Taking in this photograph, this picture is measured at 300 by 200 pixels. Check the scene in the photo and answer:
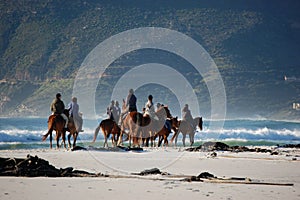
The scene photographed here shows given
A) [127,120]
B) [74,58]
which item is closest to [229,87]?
[74,58]

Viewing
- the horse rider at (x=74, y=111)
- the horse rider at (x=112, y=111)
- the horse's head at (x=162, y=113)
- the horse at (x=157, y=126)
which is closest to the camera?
the horse rider at (x=74, y=111)

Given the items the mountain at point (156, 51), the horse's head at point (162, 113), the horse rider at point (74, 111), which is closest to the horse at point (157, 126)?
the horse's head at point (162, 113)

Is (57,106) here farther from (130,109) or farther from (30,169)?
(30,169)

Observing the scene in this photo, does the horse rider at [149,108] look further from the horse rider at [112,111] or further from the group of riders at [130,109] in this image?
the horse rider at [112,111]

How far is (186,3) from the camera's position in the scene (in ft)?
466

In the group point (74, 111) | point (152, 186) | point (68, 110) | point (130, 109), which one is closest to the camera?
→ point (152, 186)

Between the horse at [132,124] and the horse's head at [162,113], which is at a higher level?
the horse's head at [162,113]

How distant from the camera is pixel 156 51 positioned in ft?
397

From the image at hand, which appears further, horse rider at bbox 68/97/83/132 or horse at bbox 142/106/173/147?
horse at bbox 142/106/173/147

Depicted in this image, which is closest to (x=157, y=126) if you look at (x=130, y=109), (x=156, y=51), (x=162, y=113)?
(x=162, y=113)

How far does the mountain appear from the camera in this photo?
104 m

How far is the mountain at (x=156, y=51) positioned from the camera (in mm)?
103750

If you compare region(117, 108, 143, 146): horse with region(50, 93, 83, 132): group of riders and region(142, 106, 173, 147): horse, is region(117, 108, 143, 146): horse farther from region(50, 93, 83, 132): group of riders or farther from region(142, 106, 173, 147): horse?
region(50, 93, 83, 132): group of riders

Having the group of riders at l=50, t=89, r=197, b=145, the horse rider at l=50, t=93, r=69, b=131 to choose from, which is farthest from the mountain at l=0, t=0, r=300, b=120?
the horse rider at l=50, t=93, r=69, b=131
